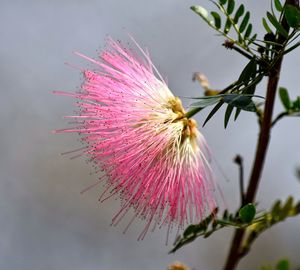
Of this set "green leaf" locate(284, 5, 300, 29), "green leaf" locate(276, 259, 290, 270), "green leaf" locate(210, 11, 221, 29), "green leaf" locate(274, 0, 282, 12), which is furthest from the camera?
"green leaf" locate(276, 259, 290, 270)

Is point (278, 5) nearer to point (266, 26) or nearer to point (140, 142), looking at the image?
point (266, 26)

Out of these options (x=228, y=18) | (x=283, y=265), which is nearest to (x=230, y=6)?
(x=228, y=18)

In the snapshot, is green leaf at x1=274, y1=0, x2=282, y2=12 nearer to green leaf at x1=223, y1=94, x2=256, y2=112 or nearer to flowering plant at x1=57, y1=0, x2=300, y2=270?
flowering plant at x1=57, y1=0, x2=300, y2=270

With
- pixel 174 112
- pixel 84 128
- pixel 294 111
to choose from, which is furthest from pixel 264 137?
pixel 84 128

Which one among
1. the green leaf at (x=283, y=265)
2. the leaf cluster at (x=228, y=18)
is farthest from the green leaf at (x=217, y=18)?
the green leaf at (x=283, y=265)

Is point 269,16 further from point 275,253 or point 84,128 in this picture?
point 275,253

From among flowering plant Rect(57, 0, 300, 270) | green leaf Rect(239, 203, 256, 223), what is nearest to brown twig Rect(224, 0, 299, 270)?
flowering plant Rect(57, 0, 300, 270)
